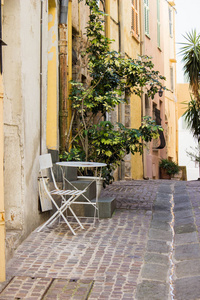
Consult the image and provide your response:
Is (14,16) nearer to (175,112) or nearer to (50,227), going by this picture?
(50,227)

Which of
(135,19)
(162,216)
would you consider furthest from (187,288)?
(135,19)

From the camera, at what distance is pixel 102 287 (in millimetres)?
4152

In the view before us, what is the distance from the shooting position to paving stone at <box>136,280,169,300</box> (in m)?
3.94

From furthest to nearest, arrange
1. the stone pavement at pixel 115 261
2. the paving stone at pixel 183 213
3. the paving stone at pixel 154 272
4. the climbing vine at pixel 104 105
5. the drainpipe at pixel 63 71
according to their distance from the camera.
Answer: the drainpipe at pixel 63 71 < the climbing vine at pixel 104 105 < the paving stone at pixel 183 213 < the paving stone at pixel 154 272 < the stone pavement at pixel 115 261

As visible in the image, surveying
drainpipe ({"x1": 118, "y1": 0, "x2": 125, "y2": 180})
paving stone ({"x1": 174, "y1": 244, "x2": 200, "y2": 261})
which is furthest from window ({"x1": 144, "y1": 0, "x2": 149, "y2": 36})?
paving stone ({"x1": 174, "y1": 244, "x2": 200, "y2": 261})

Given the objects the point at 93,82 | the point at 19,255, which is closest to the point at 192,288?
the point at 19,255

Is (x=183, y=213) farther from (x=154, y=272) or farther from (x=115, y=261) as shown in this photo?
(x=154, y=272)

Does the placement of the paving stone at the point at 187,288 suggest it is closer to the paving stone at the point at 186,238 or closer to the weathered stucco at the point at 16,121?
the paving stone at the point at 186,238

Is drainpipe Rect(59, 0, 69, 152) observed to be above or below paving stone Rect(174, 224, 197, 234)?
above

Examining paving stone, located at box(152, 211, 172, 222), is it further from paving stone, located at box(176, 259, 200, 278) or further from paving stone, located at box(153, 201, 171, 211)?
paving stone, located at box(176, 259, 200, 278)

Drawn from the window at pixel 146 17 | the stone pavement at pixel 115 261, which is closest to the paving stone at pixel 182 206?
the stone pavement at pixel 115 261

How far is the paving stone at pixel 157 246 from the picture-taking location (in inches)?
207

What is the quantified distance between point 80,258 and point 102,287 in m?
0.87

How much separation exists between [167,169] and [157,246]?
14043 millimetres
